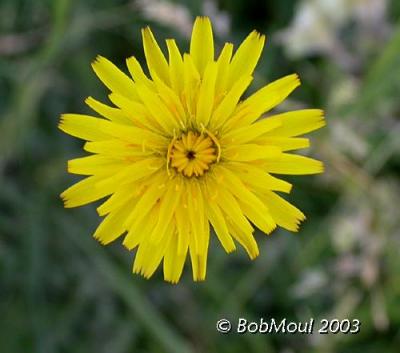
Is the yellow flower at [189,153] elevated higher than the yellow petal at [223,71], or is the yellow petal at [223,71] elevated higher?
the yellow petal at [223,71]

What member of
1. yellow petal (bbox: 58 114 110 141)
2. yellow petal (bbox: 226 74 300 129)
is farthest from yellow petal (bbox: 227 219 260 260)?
yellow petal (bbox: 58 114 110 141)

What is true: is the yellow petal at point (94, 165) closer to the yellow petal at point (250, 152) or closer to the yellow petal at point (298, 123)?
the yellow petal at point (250, 152)

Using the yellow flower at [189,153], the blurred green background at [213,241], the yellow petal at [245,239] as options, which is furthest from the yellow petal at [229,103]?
the blurred green background at [213,241]

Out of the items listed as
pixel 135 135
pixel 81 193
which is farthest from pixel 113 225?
pixel 135 135

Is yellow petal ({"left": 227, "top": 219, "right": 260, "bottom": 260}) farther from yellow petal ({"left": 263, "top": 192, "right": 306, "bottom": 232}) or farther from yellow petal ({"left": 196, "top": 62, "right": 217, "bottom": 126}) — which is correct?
yellow petal ({"left": 196, "top": 62, "right": 217, "bottom": 126})

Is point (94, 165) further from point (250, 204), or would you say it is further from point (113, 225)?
point (250, 204)

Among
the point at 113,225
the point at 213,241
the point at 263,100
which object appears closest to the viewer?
the point at 263,100

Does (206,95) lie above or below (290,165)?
above

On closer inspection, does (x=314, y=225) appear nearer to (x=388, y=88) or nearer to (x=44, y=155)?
(x=388, y=88)
